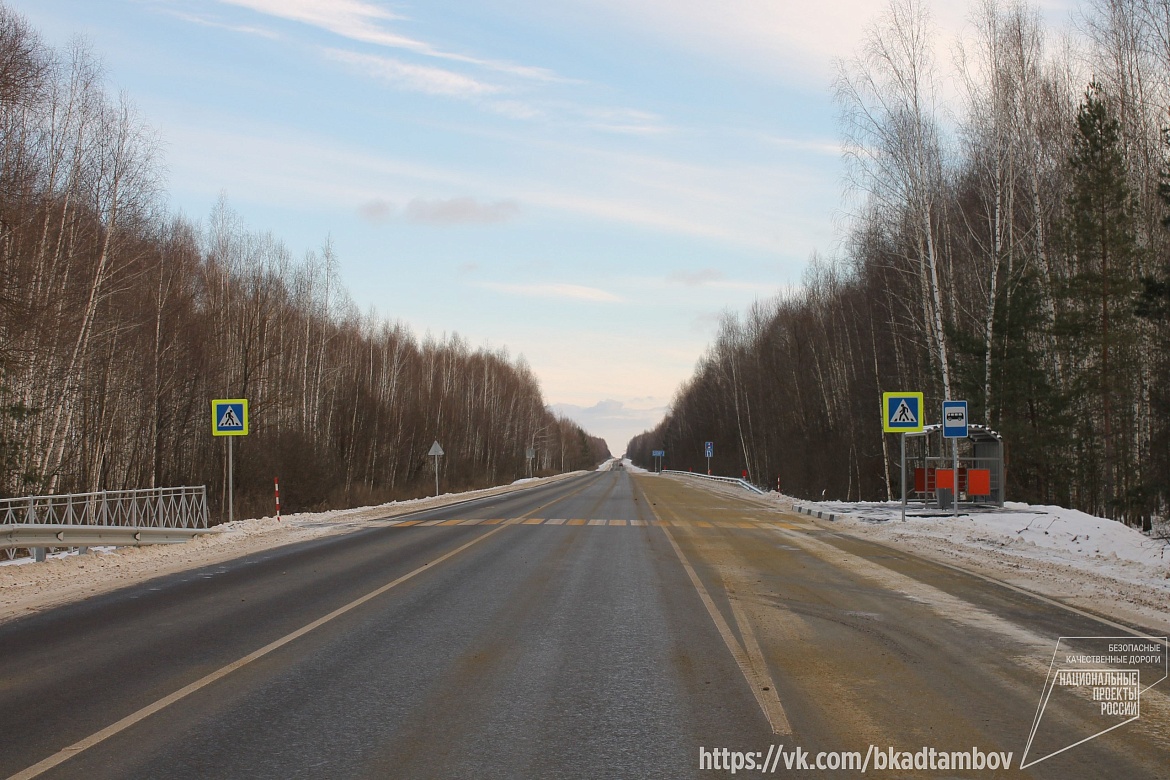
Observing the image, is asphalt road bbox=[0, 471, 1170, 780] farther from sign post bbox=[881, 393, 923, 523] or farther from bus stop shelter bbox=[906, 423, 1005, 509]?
bus stop shelter bbox=[906, 423, 1005, 509]

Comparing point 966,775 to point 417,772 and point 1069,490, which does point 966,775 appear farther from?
point 1069,490

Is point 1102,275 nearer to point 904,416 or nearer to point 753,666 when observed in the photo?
point 904,416

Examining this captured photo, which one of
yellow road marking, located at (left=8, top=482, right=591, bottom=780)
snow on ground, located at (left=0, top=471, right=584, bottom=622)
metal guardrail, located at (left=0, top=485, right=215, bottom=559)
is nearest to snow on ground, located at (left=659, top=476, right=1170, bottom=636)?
yellow road marking, located at (left=8, top=482, right=591, bottom=780)

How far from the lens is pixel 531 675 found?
260 inches

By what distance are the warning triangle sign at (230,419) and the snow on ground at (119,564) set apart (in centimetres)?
262

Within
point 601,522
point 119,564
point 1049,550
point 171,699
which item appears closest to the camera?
point 171,699

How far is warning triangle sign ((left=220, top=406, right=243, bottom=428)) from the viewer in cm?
2156

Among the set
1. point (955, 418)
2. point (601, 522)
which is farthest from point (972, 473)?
point (601, 522)

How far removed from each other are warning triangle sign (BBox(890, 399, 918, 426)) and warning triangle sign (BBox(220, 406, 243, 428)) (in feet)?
56.6

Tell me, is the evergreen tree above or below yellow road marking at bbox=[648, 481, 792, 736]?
above

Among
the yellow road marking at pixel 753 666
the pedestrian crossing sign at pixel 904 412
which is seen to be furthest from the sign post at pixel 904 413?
the yellow road marking at pixel 753 666

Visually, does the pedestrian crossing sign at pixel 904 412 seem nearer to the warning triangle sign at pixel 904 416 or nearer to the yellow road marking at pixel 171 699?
the warning triangle sign at pixel 904 416

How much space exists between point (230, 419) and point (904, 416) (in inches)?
698

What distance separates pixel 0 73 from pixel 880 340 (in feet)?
155
